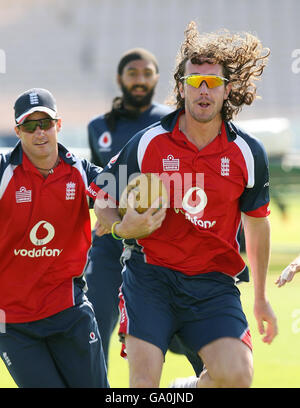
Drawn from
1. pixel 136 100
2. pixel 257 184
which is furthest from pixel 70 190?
pixel 136 100

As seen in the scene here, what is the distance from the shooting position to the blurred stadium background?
30.0m

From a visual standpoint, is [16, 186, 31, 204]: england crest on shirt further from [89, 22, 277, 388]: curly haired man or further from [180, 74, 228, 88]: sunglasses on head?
[180, 74, 228, 88]: sunglasses on head

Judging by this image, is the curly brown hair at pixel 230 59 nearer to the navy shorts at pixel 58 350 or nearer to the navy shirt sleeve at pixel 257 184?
the navy shirt sleeve at pixel 257 184

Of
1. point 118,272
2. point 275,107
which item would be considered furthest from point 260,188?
point 275,107

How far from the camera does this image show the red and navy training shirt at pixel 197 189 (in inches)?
170

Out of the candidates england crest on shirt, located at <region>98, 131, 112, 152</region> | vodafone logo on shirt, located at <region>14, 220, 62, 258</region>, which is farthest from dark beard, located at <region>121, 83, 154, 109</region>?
vodafone logo on shirt, located at <region>14, 220, 62, 258</region>

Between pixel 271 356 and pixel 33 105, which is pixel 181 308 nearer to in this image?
pixel 33 105

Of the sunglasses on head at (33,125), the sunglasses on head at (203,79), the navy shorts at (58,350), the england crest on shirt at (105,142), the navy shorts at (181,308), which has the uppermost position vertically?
the sunglasses on head at (203,79)

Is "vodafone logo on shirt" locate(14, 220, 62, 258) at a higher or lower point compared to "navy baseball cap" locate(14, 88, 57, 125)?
lower

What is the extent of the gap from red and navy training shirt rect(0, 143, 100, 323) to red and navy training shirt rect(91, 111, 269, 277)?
281mm

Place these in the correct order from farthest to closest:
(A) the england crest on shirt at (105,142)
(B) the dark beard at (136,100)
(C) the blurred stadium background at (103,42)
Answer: (C) the blurred stadium background at (103,42) < (B) the dark beard at (136,100) < (A) the england crest on shirt at (105,142)

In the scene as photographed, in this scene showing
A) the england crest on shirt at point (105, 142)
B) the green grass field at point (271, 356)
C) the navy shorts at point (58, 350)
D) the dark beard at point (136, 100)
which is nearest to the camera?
the navy shorts at point (58, 350)

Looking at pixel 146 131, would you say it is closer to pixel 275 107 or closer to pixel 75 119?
pixel 275 107

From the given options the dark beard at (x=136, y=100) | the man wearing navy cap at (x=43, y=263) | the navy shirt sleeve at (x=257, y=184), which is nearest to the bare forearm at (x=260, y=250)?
the navy shirt sleeve at (x=257, y=184)
